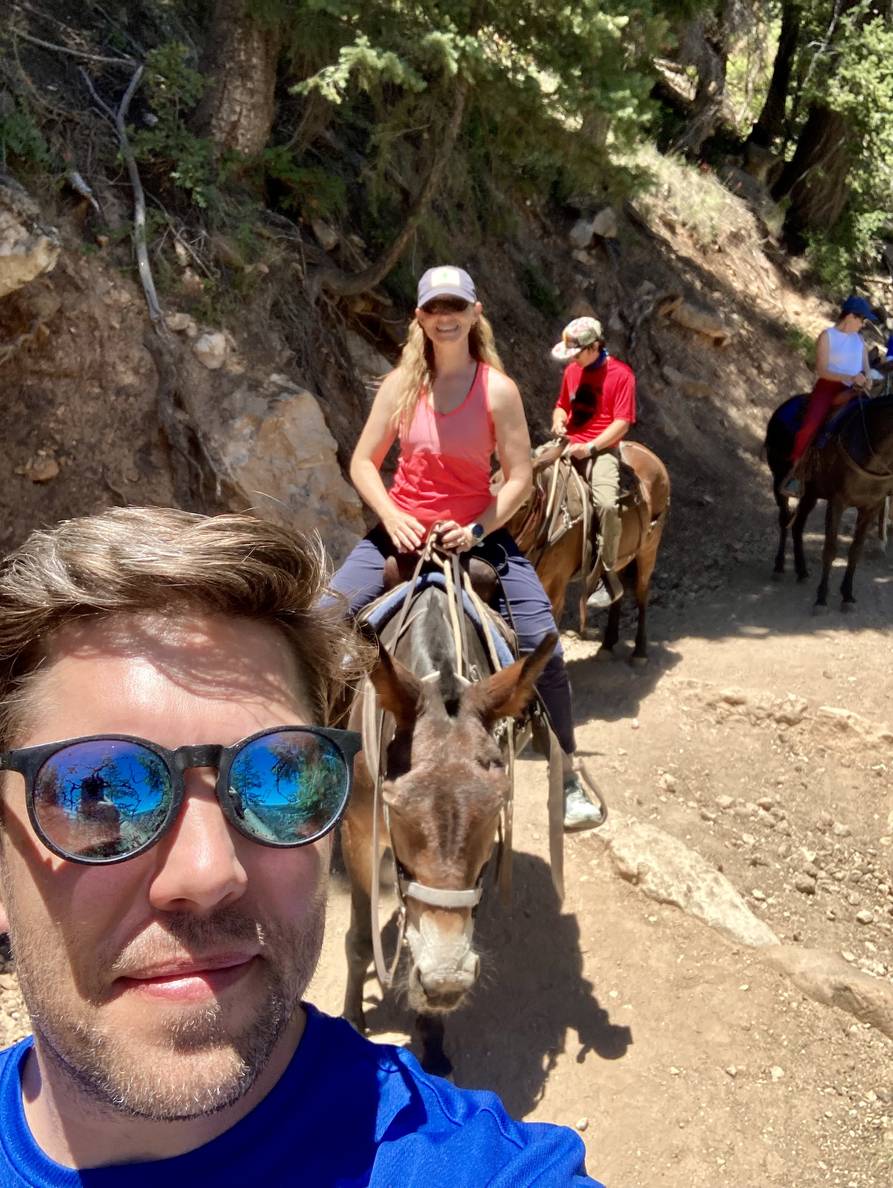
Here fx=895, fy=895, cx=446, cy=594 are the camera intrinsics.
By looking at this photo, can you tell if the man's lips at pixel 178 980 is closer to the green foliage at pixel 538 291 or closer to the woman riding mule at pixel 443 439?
the woman riding mule at pixel 443 439

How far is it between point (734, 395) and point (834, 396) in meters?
4.69

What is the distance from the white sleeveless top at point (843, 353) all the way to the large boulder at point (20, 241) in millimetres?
7327

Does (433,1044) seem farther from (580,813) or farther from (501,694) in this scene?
(501,694)

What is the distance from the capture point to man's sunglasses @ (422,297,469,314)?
13.3 feet

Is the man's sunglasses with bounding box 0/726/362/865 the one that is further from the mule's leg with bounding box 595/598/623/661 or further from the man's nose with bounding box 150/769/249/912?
the mule's leg with bounding box 595/598/623/661

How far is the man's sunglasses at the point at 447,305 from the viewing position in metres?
4.04

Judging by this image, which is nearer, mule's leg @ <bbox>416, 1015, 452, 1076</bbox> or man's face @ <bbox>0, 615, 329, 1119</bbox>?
man's face @ <bbox>0, 615, 329, 1119</bbox>

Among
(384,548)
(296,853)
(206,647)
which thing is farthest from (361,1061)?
(384,548)

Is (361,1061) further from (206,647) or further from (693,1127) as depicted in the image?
(693,1127)

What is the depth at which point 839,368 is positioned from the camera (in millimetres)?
9344

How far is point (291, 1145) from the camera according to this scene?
1.23m

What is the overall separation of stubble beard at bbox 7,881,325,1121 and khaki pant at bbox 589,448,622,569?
622cm

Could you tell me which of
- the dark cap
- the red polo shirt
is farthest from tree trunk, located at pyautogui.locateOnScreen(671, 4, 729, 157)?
the red polo shirt

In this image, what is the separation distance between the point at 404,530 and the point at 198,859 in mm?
3076
